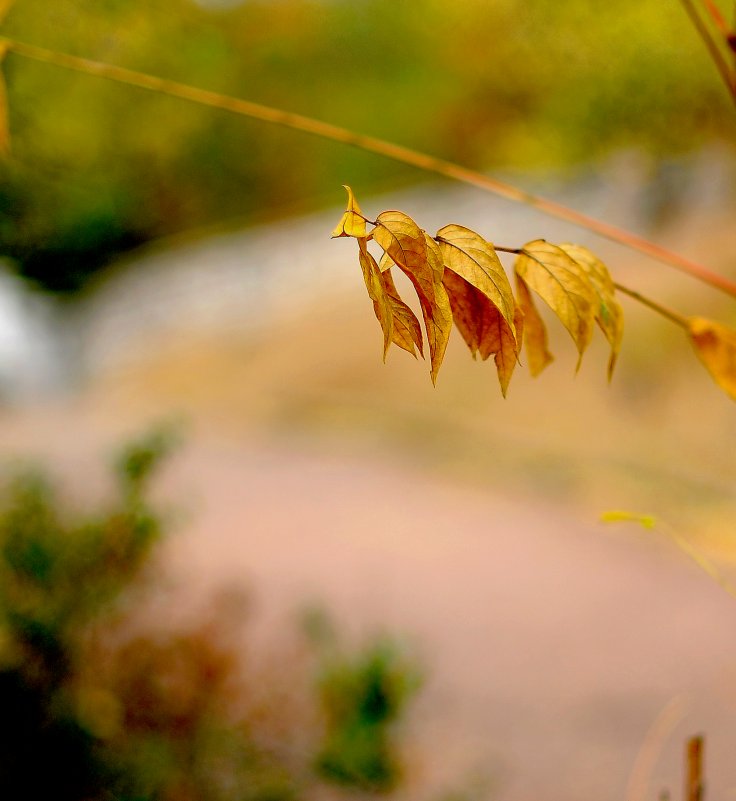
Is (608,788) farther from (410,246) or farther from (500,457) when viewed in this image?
(500,457)

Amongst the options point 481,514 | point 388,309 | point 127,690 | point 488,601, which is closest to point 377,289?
point 388,309

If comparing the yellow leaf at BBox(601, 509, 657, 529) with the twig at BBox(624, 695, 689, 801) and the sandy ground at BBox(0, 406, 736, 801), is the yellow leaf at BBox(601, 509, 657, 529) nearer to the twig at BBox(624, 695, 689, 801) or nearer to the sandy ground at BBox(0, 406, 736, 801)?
the twig at BBox(624, 695, 689, 801)

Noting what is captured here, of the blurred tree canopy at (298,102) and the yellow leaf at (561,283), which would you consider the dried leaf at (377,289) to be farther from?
the blurred tree canopy at (298,102)

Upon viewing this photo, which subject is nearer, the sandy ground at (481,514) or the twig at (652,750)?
the twig at (652,750)

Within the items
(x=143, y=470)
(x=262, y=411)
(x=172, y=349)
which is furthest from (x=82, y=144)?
(x=143, y=470)

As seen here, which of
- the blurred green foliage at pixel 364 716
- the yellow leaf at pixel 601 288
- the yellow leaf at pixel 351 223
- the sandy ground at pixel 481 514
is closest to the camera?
the yellow leaf at pixel 351 223

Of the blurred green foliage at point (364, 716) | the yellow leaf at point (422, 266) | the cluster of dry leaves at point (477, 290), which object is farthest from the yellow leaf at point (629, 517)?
the blurred green foliage at point (364, 716)

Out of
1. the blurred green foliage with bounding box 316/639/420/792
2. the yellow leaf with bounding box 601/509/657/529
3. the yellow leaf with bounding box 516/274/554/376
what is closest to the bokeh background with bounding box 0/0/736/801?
the blurred green foliage with bounding box 316/639/420/792
